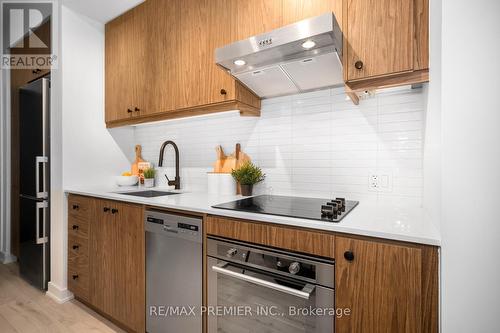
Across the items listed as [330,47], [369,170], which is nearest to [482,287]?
[369,170]

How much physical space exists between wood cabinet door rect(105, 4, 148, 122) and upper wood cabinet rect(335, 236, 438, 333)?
6.17 ft

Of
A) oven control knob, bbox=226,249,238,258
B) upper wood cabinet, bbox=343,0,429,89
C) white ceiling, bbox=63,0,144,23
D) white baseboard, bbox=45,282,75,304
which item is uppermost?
white ceiling, bbox=63,0,144,23

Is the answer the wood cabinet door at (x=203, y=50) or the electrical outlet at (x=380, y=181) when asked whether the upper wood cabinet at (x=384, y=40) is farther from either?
the wood cabinet door at (x=203, y=50)

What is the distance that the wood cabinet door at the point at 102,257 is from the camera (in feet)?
5.69

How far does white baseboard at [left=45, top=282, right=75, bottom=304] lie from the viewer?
82.4 inches

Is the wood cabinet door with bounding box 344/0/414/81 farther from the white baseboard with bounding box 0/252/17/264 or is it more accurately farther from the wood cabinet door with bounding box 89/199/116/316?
the white baseboard with bounding box 0/252/17/264

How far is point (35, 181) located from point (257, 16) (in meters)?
2.29

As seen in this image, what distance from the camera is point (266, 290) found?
42.5 inches

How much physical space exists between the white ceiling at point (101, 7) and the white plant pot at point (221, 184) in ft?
5.15

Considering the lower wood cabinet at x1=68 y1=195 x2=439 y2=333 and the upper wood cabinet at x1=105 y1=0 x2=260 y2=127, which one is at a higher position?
the upper wood cabinet at x1=105 y1=0 x2=260 y2=127

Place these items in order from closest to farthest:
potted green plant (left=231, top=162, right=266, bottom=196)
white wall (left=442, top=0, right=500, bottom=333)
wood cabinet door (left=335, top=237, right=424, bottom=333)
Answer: white wall (left=442, top=0, right=500, bottom=333) → wood cabinet door (left=335, top=237, right=424, bottom=333) → potted green plant (left=231, top=162, right=266, bottom=196)

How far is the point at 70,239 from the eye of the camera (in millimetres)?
2113

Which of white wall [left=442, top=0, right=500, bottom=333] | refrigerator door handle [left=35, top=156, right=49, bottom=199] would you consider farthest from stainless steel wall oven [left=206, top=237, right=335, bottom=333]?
refrigerator door handle [left=35, top=156, right=49, bottom=199]

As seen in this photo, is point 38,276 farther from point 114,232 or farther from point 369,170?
point 369,170
